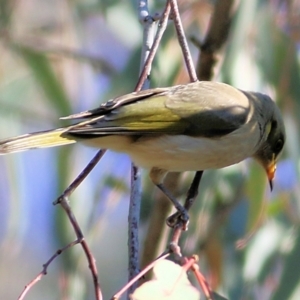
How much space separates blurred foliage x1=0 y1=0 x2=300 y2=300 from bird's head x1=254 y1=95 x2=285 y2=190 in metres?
0.11

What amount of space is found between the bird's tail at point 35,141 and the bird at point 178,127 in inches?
3.1

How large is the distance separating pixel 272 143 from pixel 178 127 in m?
0.43

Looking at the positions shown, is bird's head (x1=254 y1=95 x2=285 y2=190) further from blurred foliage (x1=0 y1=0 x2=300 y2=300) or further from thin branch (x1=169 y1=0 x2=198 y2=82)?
thin branch (x1=169 y1=0 x2=198 y2=82)

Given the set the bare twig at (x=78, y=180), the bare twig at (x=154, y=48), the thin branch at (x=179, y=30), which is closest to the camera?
the bare twig at (x=78, y=180)

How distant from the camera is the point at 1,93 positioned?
2471 mm

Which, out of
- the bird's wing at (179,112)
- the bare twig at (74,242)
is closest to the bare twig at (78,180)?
the bare twig at (74,242)

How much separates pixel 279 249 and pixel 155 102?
33.1 inches

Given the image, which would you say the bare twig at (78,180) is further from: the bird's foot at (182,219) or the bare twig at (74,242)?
the bird's foot at (182,219)

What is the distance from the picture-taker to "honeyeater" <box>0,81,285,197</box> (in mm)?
1799

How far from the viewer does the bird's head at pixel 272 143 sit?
2129mm

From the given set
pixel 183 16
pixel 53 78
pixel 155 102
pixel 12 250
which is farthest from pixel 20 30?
pixel 155 102

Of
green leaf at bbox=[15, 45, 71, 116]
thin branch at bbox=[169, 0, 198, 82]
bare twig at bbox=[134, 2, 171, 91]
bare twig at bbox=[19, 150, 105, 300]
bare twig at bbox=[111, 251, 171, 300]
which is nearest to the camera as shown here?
bare twig at bbox=[111, 251, 171, 300]

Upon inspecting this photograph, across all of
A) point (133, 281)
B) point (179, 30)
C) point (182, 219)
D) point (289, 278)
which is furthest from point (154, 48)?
point (289, 278)

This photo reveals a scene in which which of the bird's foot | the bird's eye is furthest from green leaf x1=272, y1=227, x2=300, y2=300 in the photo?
the bird's foot
